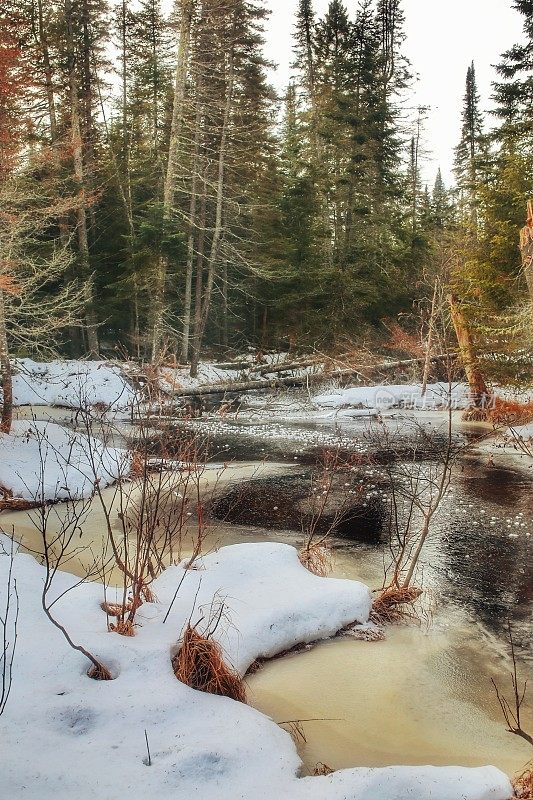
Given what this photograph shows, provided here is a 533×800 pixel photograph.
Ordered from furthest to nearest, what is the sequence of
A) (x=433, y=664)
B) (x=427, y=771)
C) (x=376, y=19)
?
(x=376, y=19)
(x=433, y=664)
(x=427, y=771)

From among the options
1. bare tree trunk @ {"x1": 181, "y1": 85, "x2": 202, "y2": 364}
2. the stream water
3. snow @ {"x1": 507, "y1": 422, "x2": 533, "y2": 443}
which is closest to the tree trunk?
snow @ {"x1": 507, "y1": 422, "x2": 533, "y2": 443}

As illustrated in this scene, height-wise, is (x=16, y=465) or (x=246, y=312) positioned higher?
(x=246, y=312)

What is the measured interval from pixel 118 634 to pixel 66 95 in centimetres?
2255

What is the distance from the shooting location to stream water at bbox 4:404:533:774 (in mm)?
4191

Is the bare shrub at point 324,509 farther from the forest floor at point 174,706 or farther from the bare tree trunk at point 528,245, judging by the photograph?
the bare tree trunk at point 528,245

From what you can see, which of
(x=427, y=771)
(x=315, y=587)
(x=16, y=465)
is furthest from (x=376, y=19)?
(x=427, y=771)

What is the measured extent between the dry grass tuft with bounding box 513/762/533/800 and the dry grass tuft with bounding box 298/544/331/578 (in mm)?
3218

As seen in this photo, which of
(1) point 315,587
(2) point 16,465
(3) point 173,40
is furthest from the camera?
(3) point 173,40

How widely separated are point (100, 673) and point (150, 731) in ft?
2.35

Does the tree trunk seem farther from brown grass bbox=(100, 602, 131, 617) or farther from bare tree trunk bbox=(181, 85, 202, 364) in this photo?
brown grass bbox=(100, 602, 131, 617)

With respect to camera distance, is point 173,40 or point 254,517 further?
point 173,40

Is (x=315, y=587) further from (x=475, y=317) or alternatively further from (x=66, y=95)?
(x=66, y=95)

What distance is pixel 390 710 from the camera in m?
4.61

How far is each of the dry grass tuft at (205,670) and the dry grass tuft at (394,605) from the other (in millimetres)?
2047
